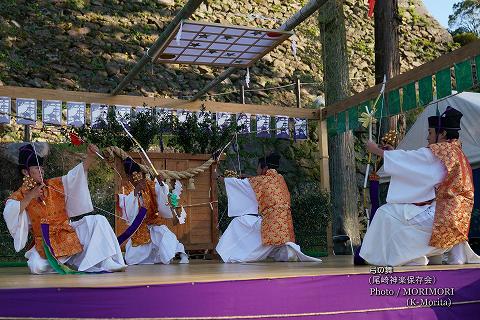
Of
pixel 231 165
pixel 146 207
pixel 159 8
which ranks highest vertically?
pixel 159 8

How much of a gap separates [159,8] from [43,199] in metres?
11.8

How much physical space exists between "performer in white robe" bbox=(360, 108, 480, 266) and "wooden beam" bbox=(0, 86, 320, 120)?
12.9 ft

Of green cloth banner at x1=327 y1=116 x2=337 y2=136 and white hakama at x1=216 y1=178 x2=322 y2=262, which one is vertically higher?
green cloth banner at x1=327 y1=116 x2=337 y2=136

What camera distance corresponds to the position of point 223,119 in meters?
9.48

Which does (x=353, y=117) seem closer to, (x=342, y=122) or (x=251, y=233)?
(x=342, y=122)

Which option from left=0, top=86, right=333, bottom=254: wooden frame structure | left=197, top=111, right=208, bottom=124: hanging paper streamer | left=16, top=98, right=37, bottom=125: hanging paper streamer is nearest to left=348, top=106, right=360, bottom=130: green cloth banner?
left=0, top=86, right=333, bottom=254: wooden frame structure

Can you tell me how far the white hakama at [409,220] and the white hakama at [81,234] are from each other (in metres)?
2.32

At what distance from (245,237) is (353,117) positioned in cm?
243

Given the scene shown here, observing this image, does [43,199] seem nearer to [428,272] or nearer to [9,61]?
[428,272]

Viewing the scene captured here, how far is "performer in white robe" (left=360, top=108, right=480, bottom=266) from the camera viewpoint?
17.0ft

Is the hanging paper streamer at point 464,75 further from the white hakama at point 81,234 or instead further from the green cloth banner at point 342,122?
the white hakama at point 81,234

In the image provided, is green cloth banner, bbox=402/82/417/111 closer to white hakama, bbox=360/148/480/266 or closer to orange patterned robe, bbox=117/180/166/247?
white hakama, bbox=360/148/480/266

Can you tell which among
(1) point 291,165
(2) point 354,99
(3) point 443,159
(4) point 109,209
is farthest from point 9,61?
(3) point 443,159

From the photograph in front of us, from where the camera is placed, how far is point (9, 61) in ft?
44.3
